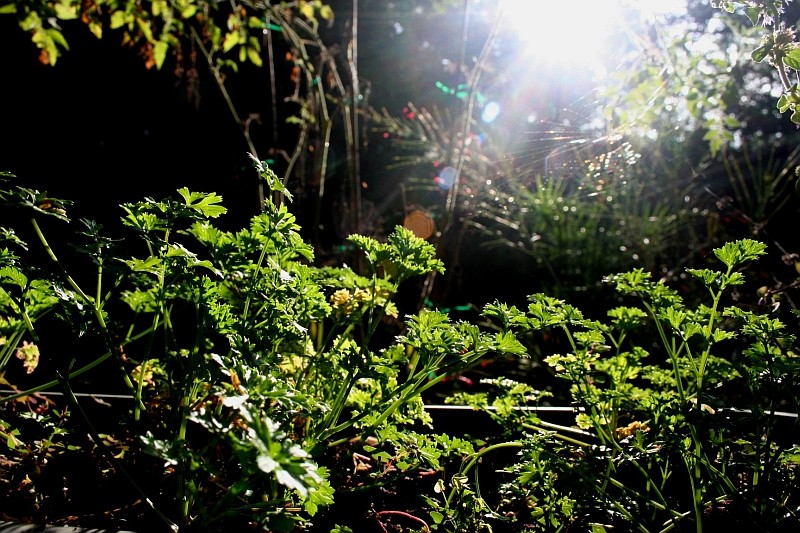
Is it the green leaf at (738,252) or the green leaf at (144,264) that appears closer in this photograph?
the green leaf at (144,264)

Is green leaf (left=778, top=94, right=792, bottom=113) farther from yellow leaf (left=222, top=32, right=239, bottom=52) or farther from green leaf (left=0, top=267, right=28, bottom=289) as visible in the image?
yellow leaf (left=222, top=32, right=239, bottom=52)

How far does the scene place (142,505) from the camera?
1.12 m

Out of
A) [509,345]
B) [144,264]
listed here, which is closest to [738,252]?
[509,345]

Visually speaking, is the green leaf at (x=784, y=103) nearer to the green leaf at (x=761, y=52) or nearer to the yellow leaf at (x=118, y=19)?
the green leaf at (x=761, y=52)

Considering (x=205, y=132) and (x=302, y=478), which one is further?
(x=205, y=132)

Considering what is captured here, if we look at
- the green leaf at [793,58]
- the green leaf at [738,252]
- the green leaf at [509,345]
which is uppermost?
the green leaf at [793,58]

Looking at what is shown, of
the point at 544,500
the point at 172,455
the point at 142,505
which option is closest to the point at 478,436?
the point at 544,500

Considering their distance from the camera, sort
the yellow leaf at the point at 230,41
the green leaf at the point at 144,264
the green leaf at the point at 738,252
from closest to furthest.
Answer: the green leaf at the point at 144,264 < the green leaf at the point at 738,252 < the yellow leaf at the point at 230,41

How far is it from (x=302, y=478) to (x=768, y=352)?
0.77 metres

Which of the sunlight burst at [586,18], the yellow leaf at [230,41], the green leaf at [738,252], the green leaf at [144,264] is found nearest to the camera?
the green leaf at [144,264]

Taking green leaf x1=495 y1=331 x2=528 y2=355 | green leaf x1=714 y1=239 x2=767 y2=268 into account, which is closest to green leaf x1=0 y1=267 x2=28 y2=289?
green leaf x1=495 y1=331 x2=528 y2=355

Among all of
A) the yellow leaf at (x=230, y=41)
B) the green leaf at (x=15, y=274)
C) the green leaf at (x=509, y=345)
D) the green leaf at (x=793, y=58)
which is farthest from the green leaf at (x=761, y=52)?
the yellow leaf at (x=230, y=41)

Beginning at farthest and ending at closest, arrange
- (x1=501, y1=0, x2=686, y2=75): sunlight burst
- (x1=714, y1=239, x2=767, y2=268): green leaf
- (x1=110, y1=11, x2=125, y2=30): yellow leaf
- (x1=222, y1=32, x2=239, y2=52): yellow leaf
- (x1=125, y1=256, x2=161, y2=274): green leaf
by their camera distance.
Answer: (x1=222, y1=32, x2=239, y2=52): yellow leaf → (x1=110, y1=11, x2=125, y2=30): yellow leaf → (x1=501, y1=0, x2=686, y2=75): sunlight burst → (x1=714, y1=239, x2=767, y2=268): green leaf → (x1=125, y1=256, x2=161, y2=274): green leaf

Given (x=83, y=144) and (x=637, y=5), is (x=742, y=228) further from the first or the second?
(x=83, y=144)
